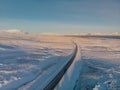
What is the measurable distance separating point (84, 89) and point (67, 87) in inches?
34.9

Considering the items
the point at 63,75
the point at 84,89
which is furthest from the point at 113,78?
the point at 84,89

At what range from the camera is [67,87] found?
1580 centimetres

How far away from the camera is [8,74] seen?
2112 centimetres

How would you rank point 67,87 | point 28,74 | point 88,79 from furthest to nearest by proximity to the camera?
point 28,74
point 88,79
point 67,87

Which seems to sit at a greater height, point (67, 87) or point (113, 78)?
point (67, 87)

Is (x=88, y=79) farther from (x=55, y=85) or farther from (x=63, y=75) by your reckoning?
(x=55, y=85)

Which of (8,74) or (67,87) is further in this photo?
(8,74)

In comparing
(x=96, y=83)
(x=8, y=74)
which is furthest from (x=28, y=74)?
(x=96, y=83)

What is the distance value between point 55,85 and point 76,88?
0.99 m

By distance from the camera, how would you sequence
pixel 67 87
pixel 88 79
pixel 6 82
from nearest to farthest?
1. pixel 67 87
2. pixel 6 82
3. pixel 88 79

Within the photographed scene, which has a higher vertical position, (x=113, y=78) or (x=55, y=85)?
(x=55, y=85)

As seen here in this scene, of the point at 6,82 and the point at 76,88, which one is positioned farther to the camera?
the point at 6,82

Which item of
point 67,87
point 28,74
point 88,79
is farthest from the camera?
point 28,74

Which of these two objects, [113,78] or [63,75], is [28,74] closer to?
[63,75]
